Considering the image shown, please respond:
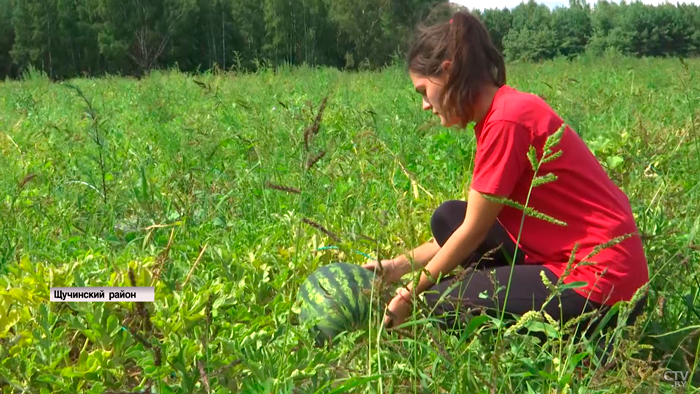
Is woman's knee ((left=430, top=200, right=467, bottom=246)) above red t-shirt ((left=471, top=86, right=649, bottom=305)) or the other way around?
the other way around

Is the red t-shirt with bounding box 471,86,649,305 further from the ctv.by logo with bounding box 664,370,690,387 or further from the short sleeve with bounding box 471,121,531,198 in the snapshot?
the ctv.by logo with bounding box 664,370,690,387

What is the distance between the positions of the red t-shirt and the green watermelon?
546 mm

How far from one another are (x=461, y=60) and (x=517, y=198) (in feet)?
1.66

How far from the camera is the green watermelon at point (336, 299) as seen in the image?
7.50ft

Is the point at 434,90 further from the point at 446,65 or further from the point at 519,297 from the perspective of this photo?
the point at 519,297

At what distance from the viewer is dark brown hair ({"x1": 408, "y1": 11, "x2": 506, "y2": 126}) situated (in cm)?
235

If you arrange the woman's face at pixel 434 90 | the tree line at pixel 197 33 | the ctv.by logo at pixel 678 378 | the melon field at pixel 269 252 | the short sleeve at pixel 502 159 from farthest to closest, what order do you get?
the tree line at pixel 197 33, the woman's face at pixel 434 90, the short sleeve at pixel 502 159, the ctv.by logo at pixel 678 378, the melon field at pixel 269 252

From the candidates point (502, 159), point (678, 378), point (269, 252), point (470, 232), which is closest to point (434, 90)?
point (502, 159)

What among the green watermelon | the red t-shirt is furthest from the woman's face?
the green watermelon

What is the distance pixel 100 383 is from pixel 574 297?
4.62ft

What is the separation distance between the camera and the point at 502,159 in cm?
216

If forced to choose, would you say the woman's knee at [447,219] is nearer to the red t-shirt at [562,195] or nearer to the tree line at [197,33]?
the red t-shirt at [562,195]

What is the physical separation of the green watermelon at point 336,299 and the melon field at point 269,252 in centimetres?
5

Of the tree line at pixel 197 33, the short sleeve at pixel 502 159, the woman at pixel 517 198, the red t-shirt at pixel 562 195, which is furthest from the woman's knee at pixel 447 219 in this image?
the tree line at pixel 197 33
